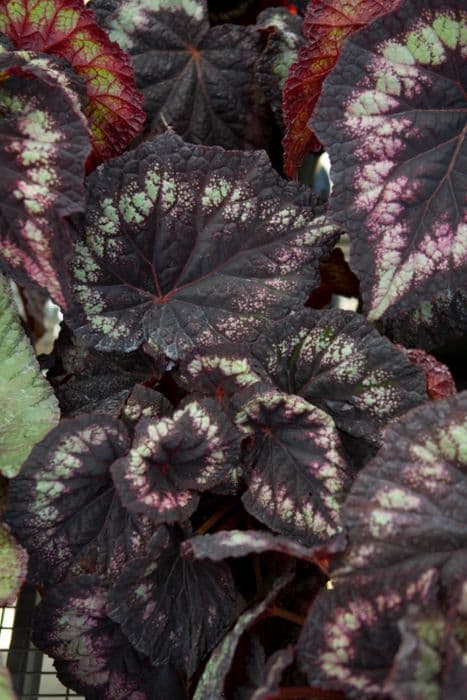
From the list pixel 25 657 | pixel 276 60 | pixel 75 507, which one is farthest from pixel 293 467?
pixel 276 60

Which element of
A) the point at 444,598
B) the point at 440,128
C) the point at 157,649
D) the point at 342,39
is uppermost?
the point at 342,39

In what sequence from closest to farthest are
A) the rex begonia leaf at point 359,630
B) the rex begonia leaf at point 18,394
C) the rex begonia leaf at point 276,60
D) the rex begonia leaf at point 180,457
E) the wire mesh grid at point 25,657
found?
the rex begonia leaf at point 359,630 → the rex begonia leaf at point 180,457 → the rex begonia leaf at point 18,394 → the wire mesh grid at point 25,657 → the rex begonia leaf at point 276,60

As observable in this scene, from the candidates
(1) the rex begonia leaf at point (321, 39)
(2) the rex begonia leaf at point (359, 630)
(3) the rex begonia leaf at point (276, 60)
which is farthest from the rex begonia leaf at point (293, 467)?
(3) the rex begonia leaf at point (276, 60)

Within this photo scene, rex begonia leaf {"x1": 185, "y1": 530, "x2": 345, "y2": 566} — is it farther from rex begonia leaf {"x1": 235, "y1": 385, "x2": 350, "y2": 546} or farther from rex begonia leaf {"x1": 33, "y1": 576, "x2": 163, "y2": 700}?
rex begonia leaf {"x1": 33, "y1": 576, "x2": 163, "y2": 700}

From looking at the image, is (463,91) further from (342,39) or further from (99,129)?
(99,129)

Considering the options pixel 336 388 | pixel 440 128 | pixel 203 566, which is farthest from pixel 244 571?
pixel 440 128

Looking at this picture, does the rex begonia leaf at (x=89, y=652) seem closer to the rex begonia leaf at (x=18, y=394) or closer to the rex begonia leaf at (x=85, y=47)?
the rex begonia leaf at (x=18, y=394)
